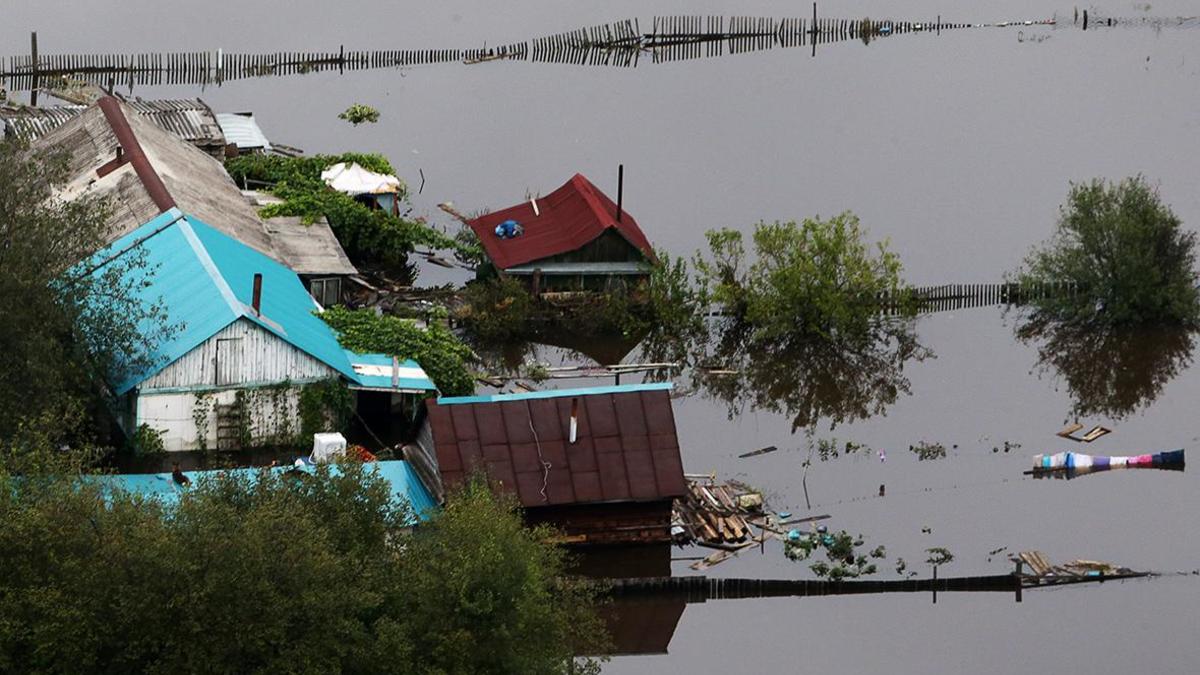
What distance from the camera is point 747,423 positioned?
143ft

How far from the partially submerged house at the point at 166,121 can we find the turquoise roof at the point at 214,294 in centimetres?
1124

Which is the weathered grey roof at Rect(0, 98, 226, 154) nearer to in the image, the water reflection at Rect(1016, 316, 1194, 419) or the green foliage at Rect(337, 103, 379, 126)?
the green foliage at Rect(337, 103, 379, 126)

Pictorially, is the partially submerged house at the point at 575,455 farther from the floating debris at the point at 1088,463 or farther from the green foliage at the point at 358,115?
the green foliage at the point at 358,115

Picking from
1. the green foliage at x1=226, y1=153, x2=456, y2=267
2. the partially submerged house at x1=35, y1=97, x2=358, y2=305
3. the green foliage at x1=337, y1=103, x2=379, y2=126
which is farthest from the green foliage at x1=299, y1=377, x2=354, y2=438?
the green foliage at x1=337, y1=103, x2=379, y2=126

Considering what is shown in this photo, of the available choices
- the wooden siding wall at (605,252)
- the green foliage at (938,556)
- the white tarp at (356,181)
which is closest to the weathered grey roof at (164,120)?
the white tarp at (356,181)

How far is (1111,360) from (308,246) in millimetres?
17434

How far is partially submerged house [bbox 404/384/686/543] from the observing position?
3562 cm

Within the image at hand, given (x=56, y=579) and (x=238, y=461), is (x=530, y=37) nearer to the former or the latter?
(x=238, y=461)

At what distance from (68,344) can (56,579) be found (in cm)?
1064

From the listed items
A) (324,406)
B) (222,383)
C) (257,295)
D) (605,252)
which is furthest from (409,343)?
(605,252)

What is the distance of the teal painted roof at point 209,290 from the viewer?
38.4 meters

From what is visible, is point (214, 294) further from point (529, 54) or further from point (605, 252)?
point (529, 54)

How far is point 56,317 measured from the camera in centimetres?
3484

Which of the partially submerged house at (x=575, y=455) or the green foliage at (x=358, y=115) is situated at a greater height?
the green foliage at (x=358, y=115)
